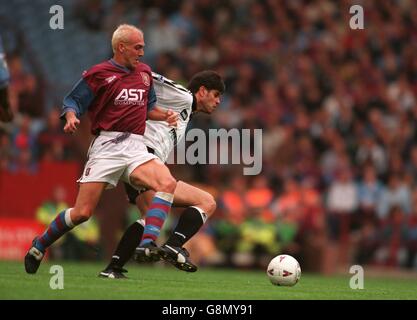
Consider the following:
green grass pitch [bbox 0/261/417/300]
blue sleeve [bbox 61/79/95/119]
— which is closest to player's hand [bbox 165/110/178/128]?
blue sleeve [bbox 61/79/95/119]

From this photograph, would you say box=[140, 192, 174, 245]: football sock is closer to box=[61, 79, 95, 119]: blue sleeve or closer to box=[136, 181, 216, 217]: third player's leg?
box=[136, 181, 216, 217]: third player's leg

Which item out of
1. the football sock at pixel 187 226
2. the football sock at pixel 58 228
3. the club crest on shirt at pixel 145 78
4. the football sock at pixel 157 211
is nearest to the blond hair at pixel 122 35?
the club crest on shirt at pixel 145 78

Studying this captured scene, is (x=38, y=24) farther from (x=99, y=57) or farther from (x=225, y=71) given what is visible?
(x=225, y=71)

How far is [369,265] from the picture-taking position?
1681 cm

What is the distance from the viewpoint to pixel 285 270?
9164mm

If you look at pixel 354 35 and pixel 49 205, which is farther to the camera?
pixel 354 35

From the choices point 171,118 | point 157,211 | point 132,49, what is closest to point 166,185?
point 157,211

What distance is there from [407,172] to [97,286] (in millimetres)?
10909

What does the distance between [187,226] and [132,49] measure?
5.12 feet

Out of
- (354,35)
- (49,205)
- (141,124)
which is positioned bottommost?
(49,205)

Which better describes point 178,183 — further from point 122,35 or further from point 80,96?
point 122,35

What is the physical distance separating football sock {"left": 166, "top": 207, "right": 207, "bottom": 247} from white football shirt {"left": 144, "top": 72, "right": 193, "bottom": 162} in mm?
610
